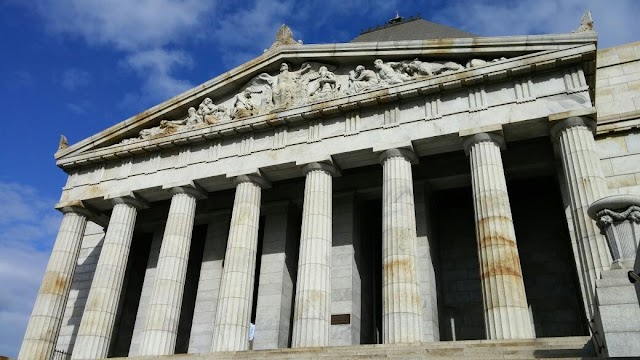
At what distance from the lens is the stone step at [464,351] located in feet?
41.8

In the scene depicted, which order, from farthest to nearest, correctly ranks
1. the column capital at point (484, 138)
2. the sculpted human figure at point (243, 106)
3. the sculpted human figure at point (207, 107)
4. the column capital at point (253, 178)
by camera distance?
the sculpted human figure at point (207, 107) → the sculpted human figure at point (243, 106) → the column capital at point (253, 178) → the column capital at point (484, 138)

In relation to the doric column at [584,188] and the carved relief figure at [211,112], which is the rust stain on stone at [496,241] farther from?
the carved relief figure at [211,112]

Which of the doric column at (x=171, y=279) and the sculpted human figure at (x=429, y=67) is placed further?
the doric column at (x=171, y=279)

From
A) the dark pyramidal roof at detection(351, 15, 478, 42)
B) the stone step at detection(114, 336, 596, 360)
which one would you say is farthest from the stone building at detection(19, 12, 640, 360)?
the dark pyramidal roof at detection(351, 15, 478, 42)

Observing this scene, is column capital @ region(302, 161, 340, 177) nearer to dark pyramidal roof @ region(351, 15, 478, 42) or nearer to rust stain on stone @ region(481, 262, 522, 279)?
rust stain on stone @ region(481, 262, 522, 279)

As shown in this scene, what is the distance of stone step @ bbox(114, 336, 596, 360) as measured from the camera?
1275 cm

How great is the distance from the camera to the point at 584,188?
17391mm

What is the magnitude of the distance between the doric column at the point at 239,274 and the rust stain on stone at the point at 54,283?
8.59 m

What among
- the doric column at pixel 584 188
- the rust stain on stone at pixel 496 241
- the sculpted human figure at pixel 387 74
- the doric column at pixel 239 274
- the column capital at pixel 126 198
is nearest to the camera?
the doric column at pixel 584 188

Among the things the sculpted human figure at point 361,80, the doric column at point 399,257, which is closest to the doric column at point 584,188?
the doric column at point 399,257

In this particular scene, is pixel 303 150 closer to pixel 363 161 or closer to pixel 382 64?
pixel 363 161

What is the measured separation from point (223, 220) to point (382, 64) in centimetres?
1130

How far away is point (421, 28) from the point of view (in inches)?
1243

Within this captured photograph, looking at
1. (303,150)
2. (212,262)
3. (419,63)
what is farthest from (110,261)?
(419,63)
